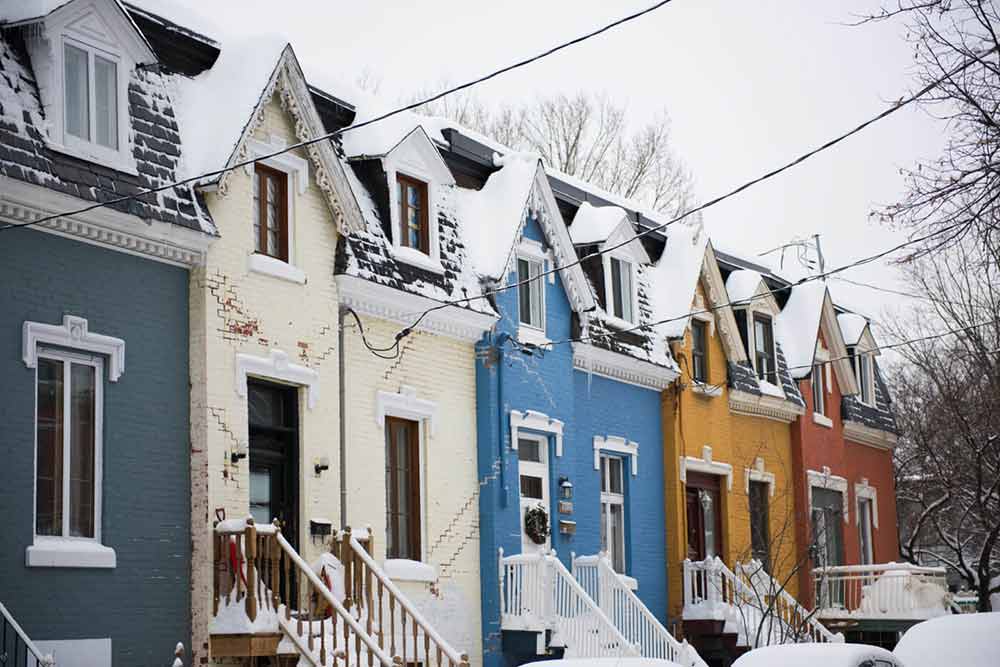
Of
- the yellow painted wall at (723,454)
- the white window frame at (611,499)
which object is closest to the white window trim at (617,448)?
the white window frame at (611,499)

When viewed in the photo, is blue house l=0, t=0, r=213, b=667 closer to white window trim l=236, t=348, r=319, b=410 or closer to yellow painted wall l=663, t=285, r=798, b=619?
white window trim l=236, t=348, r=319, b=410

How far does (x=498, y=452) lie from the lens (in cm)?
2186

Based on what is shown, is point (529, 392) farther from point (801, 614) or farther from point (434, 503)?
point (801, 614)

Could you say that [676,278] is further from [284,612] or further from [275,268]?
[284,612]

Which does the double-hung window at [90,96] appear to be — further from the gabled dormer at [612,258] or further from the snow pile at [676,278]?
the snow pile at [676,278]

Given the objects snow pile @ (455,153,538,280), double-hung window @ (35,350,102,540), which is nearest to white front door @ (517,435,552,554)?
snow pile @ (455,153,538,280)

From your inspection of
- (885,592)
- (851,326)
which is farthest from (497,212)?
(851,326)

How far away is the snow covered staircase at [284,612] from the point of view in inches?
621

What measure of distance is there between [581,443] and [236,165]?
9778 mm

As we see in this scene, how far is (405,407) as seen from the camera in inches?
797

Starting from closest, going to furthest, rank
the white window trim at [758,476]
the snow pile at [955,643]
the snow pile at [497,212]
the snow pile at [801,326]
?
the snow pile at [955,643], the snow pile at [497,212], the white window trim at [758,476], the snow pile at [801,326]

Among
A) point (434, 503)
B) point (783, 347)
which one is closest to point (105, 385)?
point (434, 503)

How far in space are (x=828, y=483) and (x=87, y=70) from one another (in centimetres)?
2129

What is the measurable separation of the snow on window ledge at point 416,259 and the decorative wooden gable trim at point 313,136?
1.04 metres
